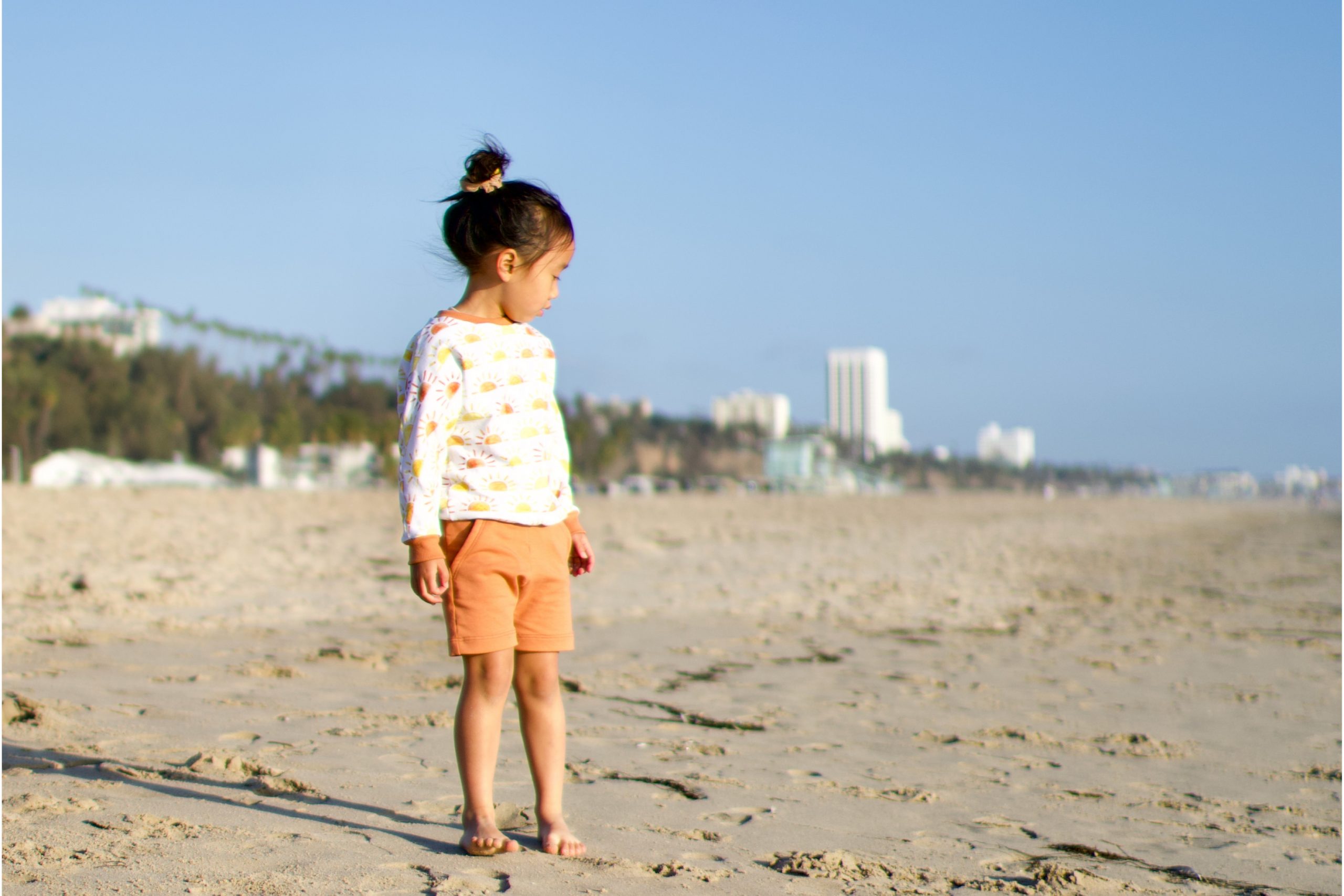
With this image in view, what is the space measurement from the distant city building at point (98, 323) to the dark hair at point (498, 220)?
162 ft

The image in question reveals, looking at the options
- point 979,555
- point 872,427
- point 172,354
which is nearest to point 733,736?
point 979,555

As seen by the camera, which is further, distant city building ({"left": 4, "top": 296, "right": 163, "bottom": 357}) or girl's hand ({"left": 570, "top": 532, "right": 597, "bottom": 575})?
distant city building ({"left": 4, "top": 296, "right": 163, "bottom": 357})

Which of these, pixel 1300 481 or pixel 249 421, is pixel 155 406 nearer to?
pixel 249 421

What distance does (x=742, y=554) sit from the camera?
11836 millimetres

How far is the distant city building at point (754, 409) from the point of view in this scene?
5458 inches

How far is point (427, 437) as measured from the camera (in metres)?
A: 2.25

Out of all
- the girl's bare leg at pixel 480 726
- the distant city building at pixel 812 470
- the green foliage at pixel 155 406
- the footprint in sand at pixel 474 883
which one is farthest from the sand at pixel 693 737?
the distant city building at pixel 812 470

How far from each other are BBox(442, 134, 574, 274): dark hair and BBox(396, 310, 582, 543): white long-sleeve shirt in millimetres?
155

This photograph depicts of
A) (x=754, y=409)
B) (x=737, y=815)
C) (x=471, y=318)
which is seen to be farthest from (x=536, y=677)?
(x=754, y=409)

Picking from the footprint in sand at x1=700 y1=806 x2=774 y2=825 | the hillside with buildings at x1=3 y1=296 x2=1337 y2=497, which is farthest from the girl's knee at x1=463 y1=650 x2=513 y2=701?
the hillside with buildings at x1=3 y1=296 x2=1337 y2=497

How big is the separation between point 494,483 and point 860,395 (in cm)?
16446

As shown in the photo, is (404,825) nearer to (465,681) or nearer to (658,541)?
(465,681)

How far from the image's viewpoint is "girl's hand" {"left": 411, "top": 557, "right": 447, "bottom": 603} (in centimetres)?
218

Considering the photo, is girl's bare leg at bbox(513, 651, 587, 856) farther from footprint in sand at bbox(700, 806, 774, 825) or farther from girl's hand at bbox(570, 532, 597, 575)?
footprint in sand at bbox(700, 806, 774, 825)
